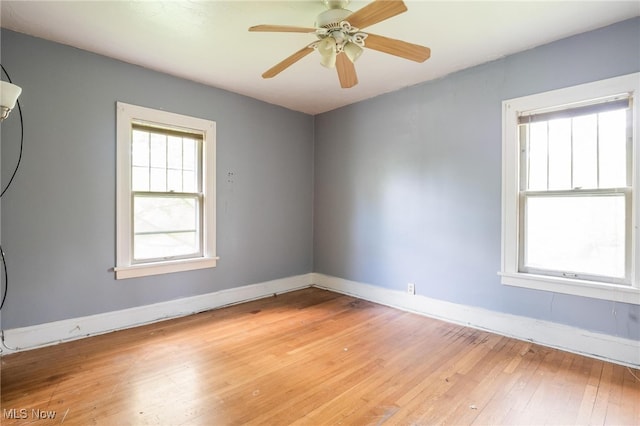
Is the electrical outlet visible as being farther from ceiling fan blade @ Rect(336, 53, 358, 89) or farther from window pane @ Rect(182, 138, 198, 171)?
window pane @ Rect(182, 138, 198, 171)

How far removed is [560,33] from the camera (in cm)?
255

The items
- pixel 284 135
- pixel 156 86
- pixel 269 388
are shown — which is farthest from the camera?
pixel 284 135

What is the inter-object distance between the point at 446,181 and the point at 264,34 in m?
2.25

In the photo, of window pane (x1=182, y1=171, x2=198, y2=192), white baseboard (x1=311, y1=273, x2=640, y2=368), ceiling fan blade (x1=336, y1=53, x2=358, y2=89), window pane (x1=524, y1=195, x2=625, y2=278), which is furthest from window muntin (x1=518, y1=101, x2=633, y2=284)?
window pane (x1=182, y1=171, x2=198, y2=192)

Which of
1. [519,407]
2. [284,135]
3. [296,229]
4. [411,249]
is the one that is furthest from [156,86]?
[519,407]

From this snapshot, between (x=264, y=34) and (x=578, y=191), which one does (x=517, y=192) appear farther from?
(x=264, y=34)

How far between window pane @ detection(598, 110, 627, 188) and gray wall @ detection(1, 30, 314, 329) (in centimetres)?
357

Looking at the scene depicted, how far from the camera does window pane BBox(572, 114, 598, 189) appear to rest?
259cm

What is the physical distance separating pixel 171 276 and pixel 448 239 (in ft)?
9.75

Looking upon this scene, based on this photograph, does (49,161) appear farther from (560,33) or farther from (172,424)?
(560,33)

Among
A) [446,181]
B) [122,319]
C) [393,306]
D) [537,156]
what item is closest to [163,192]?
[122,319]
